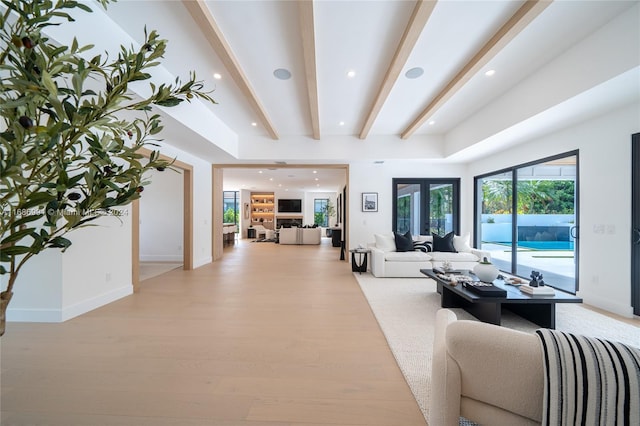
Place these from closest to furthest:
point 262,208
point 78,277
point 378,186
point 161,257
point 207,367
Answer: point 207,367
point 78,277
point 378,186
point 161,257
point 262,208

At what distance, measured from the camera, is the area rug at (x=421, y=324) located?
2127mm

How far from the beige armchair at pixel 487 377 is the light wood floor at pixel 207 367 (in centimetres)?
61

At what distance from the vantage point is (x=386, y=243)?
5.65 metres

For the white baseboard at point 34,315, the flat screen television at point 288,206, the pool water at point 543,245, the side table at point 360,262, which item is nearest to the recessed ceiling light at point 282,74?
the side table at point 360,262

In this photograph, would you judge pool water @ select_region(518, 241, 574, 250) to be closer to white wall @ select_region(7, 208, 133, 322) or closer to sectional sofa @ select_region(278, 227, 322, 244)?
white wall @ select_region(7, 208, 133, 322)

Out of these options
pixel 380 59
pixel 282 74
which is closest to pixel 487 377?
pixel 380 59

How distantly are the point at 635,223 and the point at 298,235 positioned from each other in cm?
927

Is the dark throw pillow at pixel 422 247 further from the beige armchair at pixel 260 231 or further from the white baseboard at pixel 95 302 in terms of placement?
the beige armchair at pixel 260 231

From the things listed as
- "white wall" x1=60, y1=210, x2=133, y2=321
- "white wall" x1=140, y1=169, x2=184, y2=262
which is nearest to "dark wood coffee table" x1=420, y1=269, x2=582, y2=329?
"white wall" x1=60, y1=210, x2=133, y2=321

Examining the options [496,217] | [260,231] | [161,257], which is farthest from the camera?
[260,231]

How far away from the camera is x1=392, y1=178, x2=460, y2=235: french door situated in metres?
6.87

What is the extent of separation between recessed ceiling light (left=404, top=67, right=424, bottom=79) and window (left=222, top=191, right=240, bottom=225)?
1265 cm

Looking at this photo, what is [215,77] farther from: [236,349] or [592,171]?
[592,171]

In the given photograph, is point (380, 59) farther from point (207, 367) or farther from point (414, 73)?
point (207, 367)
